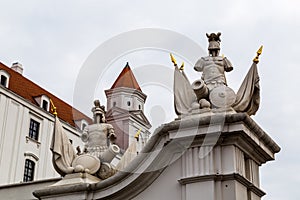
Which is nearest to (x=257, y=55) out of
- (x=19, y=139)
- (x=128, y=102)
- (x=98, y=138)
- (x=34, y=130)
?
(x=98, y=138)

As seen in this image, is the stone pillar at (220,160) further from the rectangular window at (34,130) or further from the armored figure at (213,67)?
the rectangular window at (34,130)

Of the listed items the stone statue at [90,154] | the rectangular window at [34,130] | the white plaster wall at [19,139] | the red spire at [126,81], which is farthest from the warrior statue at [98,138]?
the red spire at [126,81]

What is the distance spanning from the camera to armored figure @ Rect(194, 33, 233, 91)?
8156 mm

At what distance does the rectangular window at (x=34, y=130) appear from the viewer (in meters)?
31.4

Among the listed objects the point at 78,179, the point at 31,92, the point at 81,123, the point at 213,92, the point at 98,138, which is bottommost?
the point at 78,179

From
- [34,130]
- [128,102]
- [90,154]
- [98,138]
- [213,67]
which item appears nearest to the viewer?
[213,67]

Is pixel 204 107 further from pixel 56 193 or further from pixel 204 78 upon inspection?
pixel 56 193

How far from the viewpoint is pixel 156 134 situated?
796 centimetres

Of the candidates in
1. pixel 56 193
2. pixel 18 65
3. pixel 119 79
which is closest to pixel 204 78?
pixel 56 193

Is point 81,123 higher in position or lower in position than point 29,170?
higher

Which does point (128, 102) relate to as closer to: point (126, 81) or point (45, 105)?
point (126, 81)

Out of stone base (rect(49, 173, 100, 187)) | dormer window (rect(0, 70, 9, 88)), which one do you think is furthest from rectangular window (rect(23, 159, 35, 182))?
stone base (rect(49, 173, 100, 187))

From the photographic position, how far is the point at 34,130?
3173cm

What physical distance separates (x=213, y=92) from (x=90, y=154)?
2.56m
